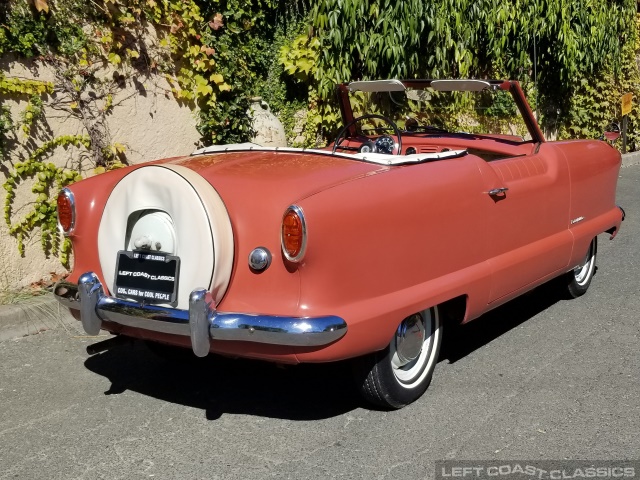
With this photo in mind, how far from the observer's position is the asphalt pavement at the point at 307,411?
3375mm

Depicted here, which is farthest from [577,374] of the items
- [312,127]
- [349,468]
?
[312,127]

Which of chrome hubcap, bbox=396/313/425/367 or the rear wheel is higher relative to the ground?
chrome hubcap, bbox=396/313/425/367

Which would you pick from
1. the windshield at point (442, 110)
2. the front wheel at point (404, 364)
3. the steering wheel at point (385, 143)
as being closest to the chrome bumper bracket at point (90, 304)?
the front wheel at point (404, 364)

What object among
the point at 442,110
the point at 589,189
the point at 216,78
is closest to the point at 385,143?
the point at 589,189

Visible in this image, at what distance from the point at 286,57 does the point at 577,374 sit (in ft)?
15.5

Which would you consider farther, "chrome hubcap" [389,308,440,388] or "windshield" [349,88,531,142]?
"windshield" [349,88,531,142]

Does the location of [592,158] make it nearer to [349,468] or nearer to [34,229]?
[349,468]

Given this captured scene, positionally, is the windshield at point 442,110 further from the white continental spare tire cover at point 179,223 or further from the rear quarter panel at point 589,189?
the white continental spare tire cover at point 179,223

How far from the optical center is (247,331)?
327 cm

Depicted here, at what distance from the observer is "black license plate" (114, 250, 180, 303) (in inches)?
137

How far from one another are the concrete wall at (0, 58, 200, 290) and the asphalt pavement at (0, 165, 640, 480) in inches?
36.2

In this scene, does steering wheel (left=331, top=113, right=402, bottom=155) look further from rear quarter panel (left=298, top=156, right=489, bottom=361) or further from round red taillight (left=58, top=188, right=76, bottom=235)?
round red taillight (left=58, top=188, right=76, bottom=235)

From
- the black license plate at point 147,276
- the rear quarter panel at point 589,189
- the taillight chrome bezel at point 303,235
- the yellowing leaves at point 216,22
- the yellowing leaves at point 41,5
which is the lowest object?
the rear quarter panel at point 589,189

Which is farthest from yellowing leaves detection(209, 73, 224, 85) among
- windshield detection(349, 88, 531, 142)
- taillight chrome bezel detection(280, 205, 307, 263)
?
taillight chrome bezel detection(280, 205, 307, 263)
